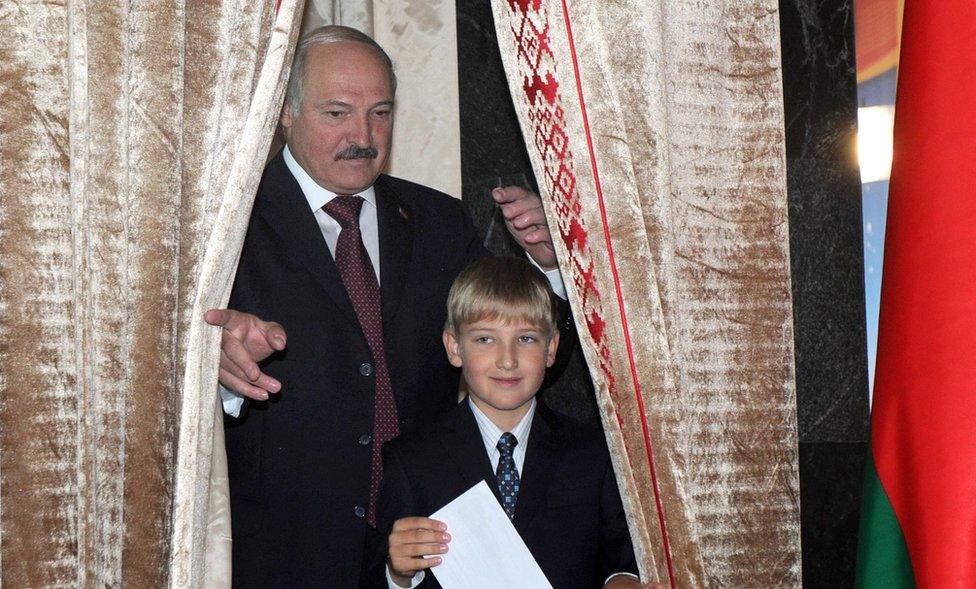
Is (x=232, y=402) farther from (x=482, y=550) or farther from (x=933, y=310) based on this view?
(x=933, y=310)

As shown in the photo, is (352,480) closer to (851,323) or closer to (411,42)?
(851,323)

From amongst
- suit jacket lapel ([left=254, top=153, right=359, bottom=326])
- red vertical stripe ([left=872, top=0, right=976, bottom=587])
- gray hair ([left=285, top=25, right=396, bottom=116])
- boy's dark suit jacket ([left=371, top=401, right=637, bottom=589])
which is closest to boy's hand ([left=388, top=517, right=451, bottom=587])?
boy's dark suit jacket ([left=371, top=401, right=637, bottom=589])

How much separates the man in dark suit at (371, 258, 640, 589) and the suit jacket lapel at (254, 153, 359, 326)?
9.4 inches

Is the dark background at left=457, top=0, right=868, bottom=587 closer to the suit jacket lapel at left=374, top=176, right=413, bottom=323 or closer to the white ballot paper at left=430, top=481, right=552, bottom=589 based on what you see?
the white ballot paper at left=430, top=481, right=552, bottom=589

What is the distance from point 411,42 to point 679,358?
1535 millimetres

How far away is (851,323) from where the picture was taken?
6.72 ft

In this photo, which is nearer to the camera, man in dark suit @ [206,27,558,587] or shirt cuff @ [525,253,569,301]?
man in dark suit @ [206,27,558,587]

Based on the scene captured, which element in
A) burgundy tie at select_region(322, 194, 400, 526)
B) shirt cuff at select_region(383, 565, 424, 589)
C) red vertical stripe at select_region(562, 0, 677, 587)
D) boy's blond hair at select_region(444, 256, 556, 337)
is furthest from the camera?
burgundy tie at select_region(322, 194, 400, 526)

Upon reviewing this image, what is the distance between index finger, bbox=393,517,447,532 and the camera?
1700 mm

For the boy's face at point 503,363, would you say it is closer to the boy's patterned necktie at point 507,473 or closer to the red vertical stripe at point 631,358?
the boy's patterned necktie at point 507,473

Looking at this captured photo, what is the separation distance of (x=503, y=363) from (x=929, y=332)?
80cm

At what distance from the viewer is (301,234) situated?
2.17 metres

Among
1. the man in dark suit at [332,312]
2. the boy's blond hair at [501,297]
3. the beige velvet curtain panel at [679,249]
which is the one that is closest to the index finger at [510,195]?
the man in dark suit at [332,312]

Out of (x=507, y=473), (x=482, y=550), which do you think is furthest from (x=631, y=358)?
(x=507, y=473)
